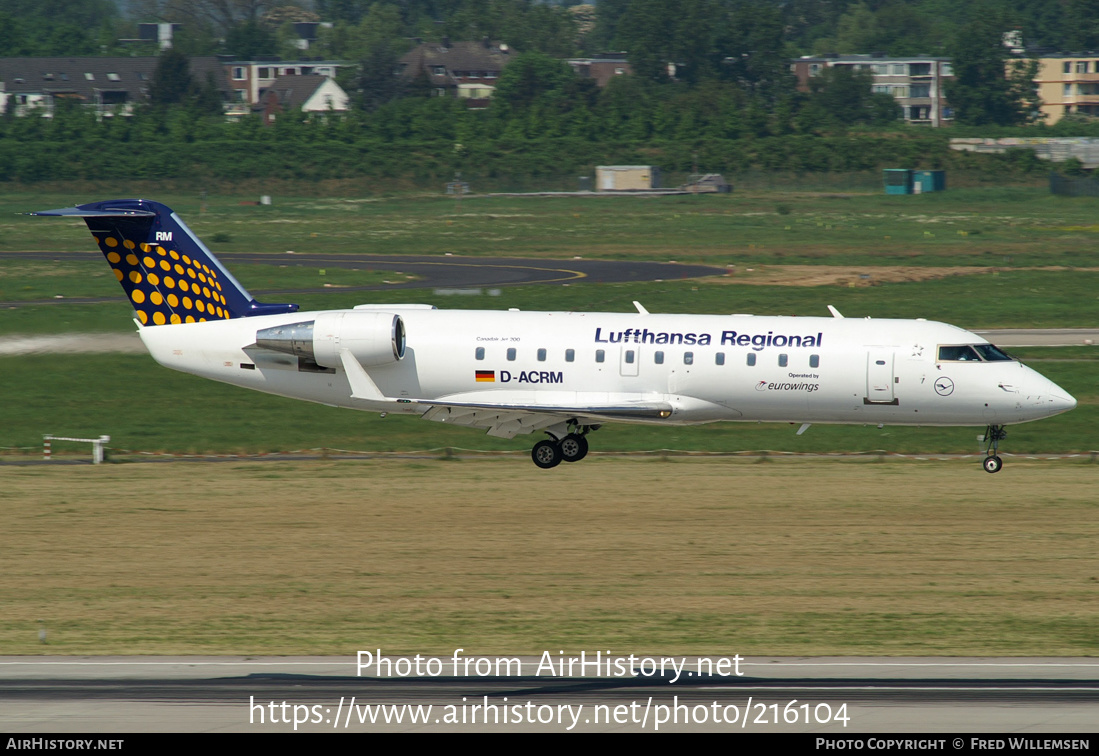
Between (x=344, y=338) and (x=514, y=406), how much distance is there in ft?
17.2

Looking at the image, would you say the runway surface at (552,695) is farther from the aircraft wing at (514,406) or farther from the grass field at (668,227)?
the grass field at (668,227)

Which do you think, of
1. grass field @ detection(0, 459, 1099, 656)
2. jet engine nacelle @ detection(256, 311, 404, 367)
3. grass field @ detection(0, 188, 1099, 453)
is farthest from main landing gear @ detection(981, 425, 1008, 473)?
jet engine nacelle @ detection(256, 311, 404, 367)

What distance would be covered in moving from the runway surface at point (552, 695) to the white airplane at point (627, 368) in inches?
474

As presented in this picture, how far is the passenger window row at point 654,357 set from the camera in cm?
4056

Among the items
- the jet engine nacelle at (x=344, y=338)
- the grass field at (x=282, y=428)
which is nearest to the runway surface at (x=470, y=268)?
the grass field at (x=282, y=428)

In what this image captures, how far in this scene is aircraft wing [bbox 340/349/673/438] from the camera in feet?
134

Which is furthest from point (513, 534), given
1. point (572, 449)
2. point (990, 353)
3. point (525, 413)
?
point (990, 353)

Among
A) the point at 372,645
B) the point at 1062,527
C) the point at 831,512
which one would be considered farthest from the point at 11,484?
the point at 1062,527

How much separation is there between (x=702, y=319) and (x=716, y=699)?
17.1m

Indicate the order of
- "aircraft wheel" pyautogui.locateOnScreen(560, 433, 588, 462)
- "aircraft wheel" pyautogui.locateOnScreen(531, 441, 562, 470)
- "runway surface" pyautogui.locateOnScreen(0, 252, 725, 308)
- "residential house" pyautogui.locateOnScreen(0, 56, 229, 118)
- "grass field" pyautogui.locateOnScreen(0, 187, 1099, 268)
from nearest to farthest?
"aircraft wheel" pyautogui.locateOnScreen(531, 441, 562, 470), "aircraft wheel" pyautogui.locateOnScreen(560, 433, 588, 462), "runway surface" pyautogui.locateOnScreen(0, 252, 725, 308), "grass field" pyautogui.locateOnScreen(0, 187, 1099, 268), "residential house" pyautogui.locateOnScreen(0, 56, 229, 118)

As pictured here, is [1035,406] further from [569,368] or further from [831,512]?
[569,368]

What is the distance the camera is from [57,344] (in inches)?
2405

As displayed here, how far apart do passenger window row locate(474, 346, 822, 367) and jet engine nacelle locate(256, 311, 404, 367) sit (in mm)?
2541

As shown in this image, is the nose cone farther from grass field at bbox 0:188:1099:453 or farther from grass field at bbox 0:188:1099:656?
grass field at bbox 0:188:1099:453
